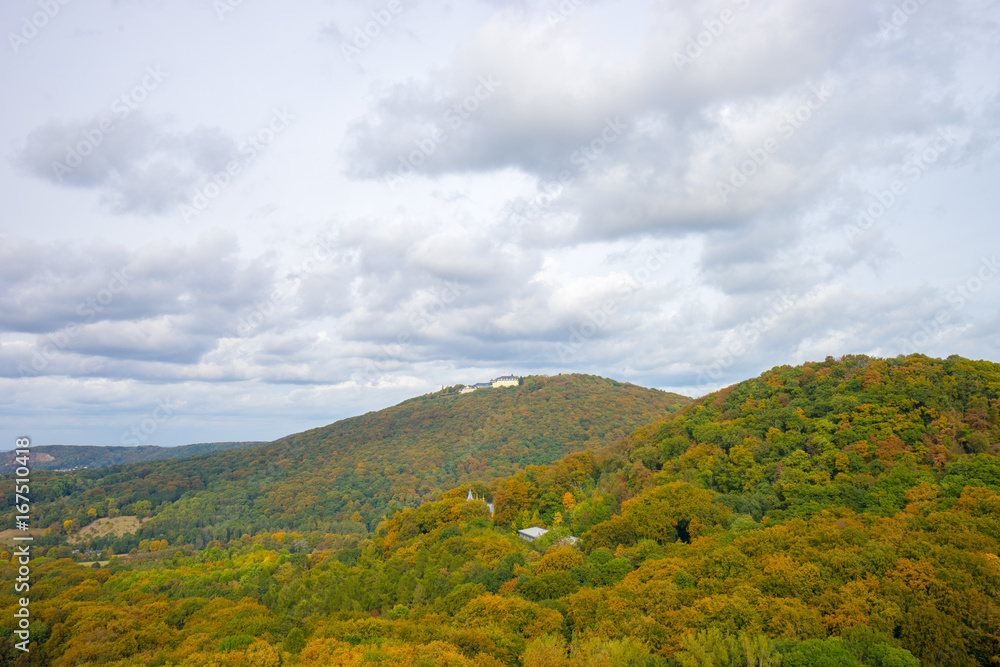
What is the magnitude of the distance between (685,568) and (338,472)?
143830mm

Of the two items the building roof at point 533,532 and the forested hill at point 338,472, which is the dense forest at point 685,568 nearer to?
the building roof at point 533,532

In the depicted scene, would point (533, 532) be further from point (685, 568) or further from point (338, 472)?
point (338, 472)

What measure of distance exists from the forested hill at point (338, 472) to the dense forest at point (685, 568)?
60779mm

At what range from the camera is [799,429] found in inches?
2149

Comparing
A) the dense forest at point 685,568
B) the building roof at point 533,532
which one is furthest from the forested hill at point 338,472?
the building roof at point 533,532

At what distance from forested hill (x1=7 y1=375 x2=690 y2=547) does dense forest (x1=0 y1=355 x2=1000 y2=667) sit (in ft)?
199

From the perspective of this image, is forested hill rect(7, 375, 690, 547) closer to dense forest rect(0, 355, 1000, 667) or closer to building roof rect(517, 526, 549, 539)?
dense forest rect(0, 355, 1000, 667)

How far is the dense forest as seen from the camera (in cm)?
2330

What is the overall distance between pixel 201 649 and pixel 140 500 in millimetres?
130924

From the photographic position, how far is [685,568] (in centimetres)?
3244

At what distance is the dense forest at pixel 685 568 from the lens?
76.4 ft

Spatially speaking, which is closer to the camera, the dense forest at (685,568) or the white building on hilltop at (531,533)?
the dense forest at (685,568)

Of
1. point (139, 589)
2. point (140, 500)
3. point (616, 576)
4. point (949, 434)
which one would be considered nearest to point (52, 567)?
point (139, 589)

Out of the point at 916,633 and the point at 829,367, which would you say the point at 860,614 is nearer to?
the point at 916,633
